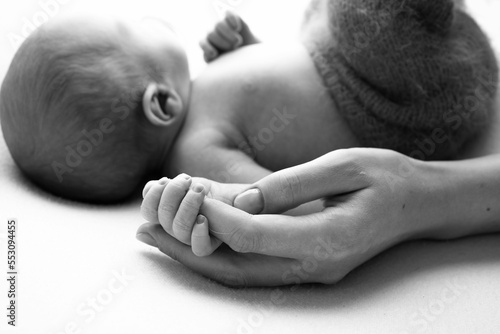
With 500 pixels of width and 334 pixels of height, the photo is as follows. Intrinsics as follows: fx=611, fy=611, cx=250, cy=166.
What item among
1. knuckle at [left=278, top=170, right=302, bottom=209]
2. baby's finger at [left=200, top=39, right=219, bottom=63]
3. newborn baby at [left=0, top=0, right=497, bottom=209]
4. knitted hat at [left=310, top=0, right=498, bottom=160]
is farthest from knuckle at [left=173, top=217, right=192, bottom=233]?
baby's finger at [left=200, top=39, right=219, bottom=63]

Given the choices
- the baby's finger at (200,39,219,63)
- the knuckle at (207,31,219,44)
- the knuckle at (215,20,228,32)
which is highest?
the knuckle at (215,20,228,32)

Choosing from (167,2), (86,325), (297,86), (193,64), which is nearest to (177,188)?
(86,325)

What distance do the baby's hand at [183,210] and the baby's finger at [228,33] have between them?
50 cm

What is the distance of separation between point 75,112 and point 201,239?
0.38m

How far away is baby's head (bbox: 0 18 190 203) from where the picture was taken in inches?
42.0

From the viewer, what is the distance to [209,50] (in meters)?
1.31

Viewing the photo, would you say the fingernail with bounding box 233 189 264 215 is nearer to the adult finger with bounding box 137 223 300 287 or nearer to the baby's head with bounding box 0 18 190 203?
the adult finger with bounding box 137 223 300 287

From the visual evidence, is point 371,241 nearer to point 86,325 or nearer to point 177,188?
point 177,188

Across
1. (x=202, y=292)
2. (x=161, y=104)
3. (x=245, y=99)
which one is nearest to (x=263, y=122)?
(x=245, y=99)

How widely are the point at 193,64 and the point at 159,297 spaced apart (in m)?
0.81

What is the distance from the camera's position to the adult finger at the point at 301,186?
0.89 metres

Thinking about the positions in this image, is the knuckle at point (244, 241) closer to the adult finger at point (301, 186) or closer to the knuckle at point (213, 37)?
the adult finger at point (301, 186)

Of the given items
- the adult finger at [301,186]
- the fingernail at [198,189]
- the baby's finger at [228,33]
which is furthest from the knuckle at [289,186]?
the baby's finger at [228,33]

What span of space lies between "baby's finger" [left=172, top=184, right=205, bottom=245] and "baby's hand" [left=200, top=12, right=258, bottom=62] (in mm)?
528
